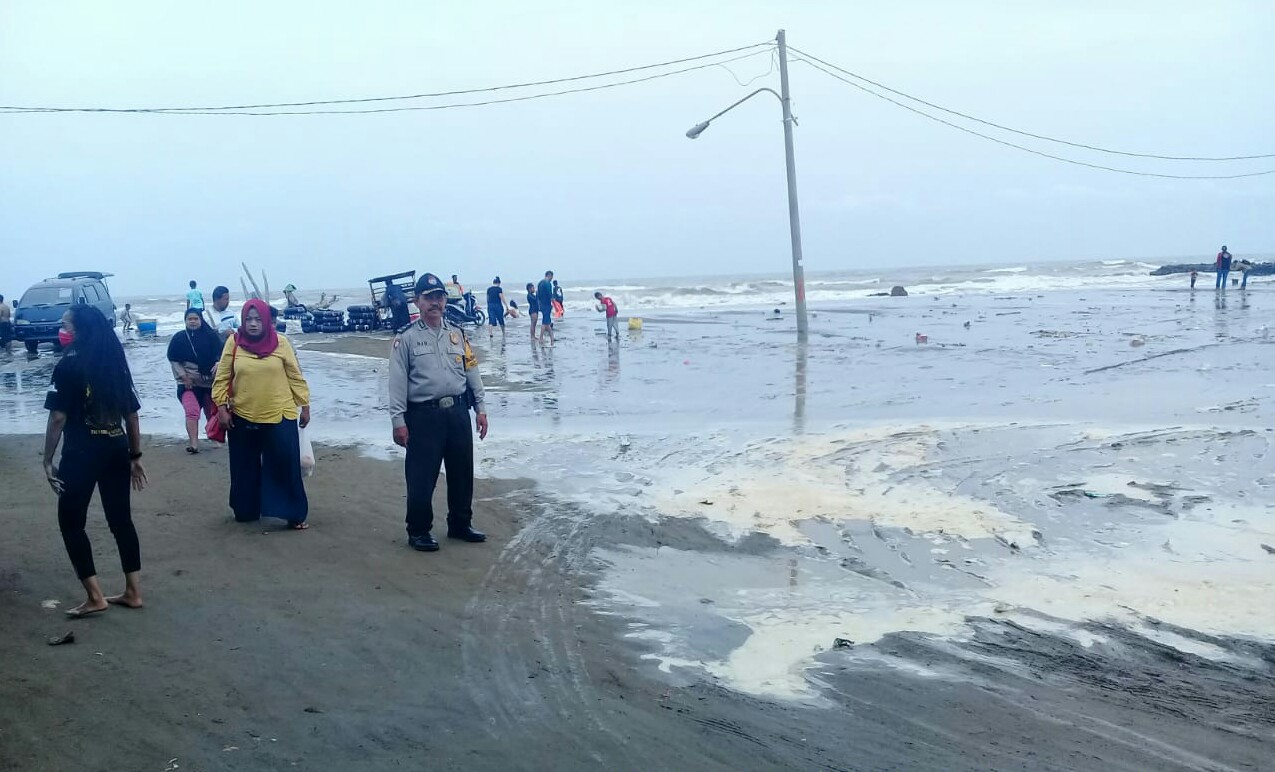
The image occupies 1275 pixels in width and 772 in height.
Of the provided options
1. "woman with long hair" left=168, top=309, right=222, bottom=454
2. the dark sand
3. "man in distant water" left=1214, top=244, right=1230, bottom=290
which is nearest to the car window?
"woman with long hair" left=168, top=309, right=222, bottom=454

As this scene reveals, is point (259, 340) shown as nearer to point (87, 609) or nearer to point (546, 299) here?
point (87, 609)

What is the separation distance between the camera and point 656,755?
413 centimetres

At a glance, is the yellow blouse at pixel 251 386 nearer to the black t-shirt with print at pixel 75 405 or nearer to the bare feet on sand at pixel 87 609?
the black t-shirt with print at pixel 75 405

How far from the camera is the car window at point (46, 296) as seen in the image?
28.1 metres

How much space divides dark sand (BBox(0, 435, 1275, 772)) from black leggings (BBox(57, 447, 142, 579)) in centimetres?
34

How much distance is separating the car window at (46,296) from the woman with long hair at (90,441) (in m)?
26.1

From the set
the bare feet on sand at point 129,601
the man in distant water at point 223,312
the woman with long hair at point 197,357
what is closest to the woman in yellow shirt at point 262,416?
the bare feet on sand at point 129,601

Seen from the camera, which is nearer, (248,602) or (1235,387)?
(248,602)

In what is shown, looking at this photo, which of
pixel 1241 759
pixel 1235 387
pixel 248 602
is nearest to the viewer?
pixel 1241 759

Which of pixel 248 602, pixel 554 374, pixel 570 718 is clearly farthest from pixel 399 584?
pixel 554 374

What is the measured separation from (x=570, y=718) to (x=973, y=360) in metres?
17.6

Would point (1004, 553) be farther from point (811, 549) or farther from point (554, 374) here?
point (554, 374)

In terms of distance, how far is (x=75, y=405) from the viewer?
219 inches

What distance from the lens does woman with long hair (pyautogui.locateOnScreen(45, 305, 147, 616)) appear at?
18.1ft
